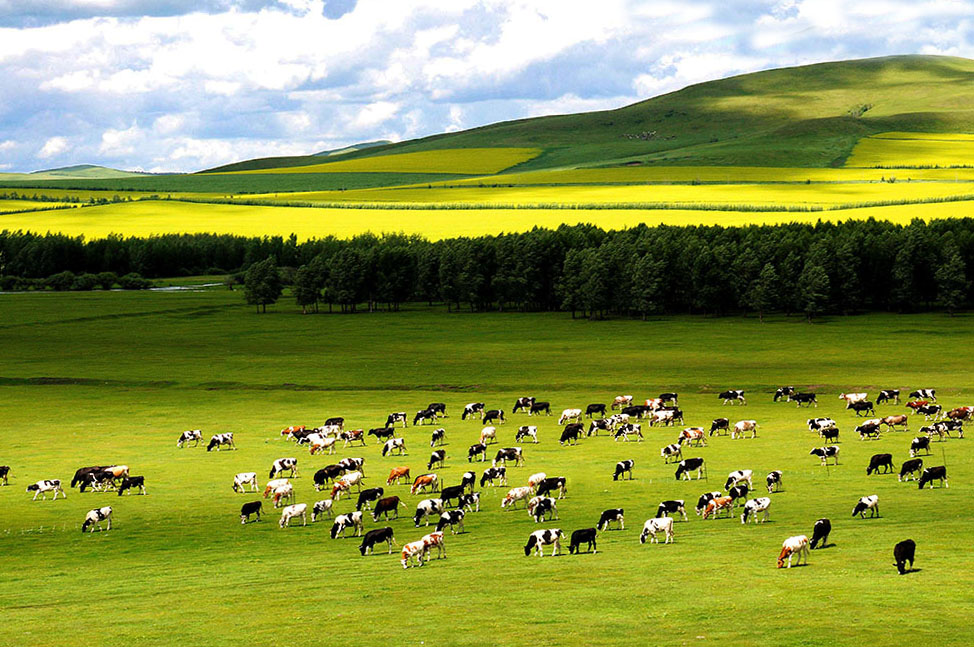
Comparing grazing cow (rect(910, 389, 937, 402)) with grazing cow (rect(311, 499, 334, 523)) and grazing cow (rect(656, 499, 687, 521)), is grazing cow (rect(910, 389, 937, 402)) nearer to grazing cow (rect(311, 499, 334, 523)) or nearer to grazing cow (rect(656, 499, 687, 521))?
grazing cow (rect(656, 499, 687, 521))

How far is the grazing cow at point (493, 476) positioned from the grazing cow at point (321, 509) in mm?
6519

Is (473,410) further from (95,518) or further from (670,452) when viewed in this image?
(95,518)

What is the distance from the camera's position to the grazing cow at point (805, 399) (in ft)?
208

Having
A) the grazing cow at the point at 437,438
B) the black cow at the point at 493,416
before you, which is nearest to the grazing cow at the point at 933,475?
the grazing cow at the point at 437,438

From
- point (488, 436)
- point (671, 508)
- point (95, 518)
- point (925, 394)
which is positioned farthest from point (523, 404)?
point (95, 518)

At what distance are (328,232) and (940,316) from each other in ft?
374

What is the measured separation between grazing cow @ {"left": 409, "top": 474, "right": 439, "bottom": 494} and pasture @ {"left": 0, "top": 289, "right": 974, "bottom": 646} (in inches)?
27.4

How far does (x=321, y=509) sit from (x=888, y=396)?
38414 mm

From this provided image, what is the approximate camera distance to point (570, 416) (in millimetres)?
59344

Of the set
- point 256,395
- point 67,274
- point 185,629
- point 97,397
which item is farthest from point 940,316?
point 67,274

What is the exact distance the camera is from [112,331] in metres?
116

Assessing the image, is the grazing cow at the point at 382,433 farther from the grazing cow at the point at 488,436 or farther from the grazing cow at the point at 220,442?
the grazing cow at the point at 220,442

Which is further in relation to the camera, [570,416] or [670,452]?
[570,416]

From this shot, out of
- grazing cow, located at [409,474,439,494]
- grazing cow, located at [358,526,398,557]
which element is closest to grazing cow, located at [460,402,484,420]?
grazing cow, located at [409,474,439,494]
